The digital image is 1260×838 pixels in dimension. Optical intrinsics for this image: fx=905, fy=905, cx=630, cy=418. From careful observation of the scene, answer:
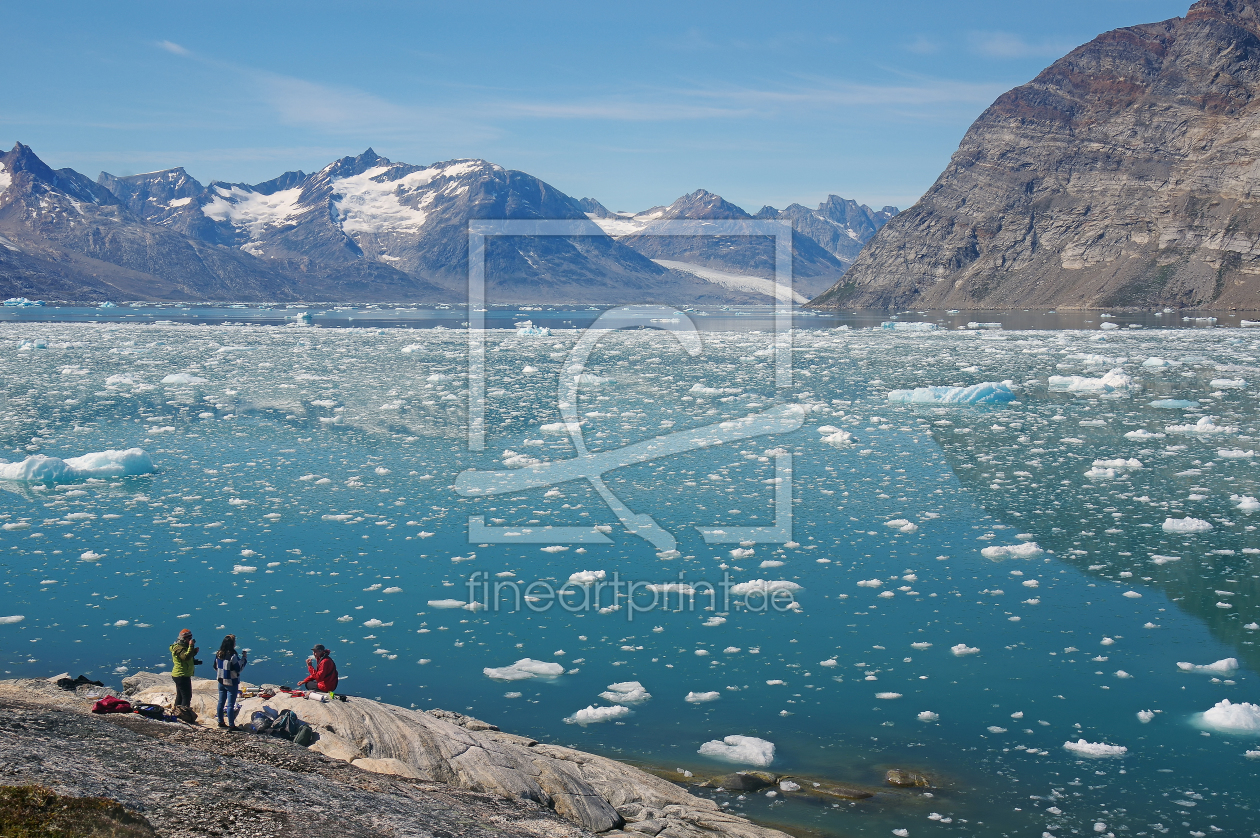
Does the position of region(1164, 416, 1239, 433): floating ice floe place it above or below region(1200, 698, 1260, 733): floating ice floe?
above

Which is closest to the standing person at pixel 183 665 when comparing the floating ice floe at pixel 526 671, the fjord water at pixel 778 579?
the fjord water at pixel 778 579

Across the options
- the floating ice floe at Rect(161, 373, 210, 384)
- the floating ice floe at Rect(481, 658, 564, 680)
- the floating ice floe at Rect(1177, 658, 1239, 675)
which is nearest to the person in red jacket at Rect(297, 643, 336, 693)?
the floating ice floe at Rect(481, 658, 564, 680)

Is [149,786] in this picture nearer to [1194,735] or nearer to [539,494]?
[1194,735]

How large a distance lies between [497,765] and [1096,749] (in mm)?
6179

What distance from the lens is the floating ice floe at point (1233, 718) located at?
9.80 meters

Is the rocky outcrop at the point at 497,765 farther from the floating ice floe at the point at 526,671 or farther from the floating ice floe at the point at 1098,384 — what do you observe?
the floating ice floe at the point at 1098,384

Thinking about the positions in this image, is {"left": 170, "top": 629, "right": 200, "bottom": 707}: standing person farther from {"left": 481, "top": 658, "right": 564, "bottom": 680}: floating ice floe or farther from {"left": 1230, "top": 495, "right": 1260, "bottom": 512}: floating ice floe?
{"left": 1230, "top": 495, "right": 1260, "bottom": 512}: floating ice floe

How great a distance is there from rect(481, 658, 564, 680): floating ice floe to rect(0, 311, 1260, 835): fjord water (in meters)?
0.15

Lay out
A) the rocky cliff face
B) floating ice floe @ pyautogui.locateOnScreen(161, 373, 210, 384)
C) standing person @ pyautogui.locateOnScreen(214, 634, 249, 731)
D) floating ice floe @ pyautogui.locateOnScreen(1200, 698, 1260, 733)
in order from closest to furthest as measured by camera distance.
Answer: standing person @ pyautogui.locateOnScreen(214, 634, 249, 731) → floating ice floe @ pyautogui.locateOnScreen(1200, 698, 1260, 733) → floating ice floe @ pyautogui.locateOnScreen(161, 373, 210, 384) → the rocky cliff face

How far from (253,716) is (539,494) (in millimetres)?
11437

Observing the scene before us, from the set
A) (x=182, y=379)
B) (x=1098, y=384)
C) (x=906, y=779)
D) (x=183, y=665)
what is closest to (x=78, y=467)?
(x=183, y=665)

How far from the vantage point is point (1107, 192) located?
→ 14950 centimetres

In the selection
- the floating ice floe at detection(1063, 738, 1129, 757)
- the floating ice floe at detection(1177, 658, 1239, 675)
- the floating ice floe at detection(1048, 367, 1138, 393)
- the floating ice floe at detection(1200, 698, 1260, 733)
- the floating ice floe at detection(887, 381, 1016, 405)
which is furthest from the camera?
the floating ice floe at detection(1048, 367, 1138, 393)

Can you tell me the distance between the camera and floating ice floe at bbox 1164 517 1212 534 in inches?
643
